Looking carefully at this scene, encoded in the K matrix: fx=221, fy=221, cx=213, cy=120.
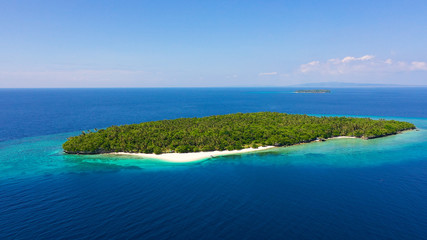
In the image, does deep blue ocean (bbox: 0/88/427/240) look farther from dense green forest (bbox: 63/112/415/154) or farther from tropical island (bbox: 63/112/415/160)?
dense green forest (bbox: 63/112/415/154)

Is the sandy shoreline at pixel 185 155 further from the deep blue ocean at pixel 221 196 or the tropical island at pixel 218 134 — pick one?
the deep blue ocean at pixel 221 196

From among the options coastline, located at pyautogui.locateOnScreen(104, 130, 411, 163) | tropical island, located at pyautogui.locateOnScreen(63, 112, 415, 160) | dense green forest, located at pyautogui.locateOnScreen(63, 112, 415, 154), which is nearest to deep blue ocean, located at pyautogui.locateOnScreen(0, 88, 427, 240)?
coastline, located at pyautogui.locateOnScreen(104, 130, 411, 163)

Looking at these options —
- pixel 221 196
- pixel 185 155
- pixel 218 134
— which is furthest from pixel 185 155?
pixel 221 196

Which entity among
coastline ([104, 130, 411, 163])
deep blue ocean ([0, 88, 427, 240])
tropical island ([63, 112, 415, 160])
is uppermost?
tropical island ([63, 112, 415, 160])

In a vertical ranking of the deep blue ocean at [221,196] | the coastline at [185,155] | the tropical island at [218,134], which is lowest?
the deep blue ocean at [221,196]

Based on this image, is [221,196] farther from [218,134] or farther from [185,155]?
[218,134]

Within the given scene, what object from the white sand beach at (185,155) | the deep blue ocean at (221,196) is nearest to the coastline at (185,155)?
the white sand beach at (185,155)

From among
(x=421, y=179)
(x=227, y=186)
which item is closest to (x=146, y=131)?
(x=227, y=186)

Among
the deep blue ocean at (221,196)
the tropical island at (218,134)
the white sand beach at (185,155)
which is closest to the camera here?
the deep blue ocean at (221,196)
